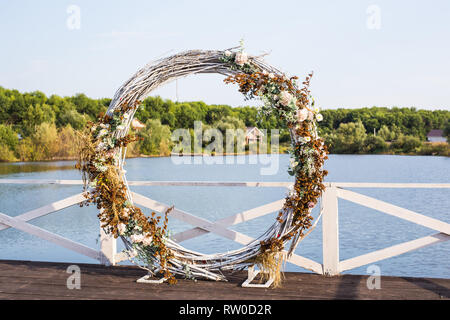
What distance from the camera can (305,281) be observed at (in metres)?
3.33

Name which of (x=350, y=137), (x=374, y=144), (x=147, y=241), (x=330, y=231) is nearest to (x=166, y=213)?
(x=147, y=241)

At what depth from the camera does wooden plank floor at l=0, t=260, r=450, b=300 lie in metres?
3.03

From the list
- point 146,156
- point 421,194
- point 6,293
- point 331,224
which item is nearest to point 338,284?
point 331,224

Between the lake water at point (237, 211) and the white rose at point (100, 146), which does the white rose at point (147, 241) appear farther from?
the lake water at point (237, 211)

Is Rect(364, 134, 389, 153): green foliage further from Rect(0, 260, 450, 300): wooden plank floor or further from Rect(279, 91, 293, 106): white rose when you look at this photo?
Rect(279, 91, 293, 106): white rose

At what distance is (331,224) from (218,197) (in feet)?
58.4

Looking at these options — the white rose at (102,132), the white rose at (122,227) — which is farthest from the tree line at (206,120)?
the white rose at (122,227)

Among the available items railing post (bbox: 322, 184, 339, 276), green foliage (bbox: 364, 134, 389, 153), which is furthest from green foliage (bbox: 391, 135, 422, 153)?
railing post (bbox: 322, 184, 339, 276)

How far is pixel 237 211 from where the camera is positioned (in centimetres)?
1797

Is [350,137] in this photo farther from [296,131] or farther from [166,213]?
[166,213]

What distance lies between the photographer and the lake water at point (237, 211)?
10.3 meters

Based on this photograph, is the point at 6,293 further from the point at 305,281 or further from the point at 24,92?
the point at 24,92

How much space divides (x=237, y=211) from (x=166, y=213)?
14.6 meters
